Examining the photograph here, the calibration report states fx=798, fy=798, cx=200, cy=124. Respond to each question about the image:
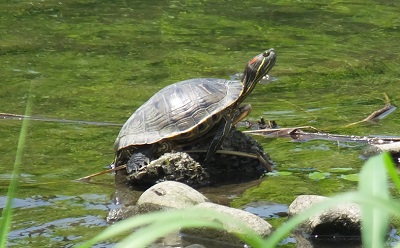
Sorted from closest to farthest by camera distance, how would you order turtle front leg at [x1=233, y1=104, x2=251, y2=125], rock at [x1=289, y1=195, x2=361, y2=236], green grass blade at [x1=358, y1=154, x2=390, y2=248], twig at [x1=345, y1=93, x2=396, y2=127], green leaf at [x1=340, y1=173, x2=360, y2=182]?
green grass blade at [x1=358, y1=154, x2=390, y2=248] → rock at [x1=289, y1=195, x2=361, y2=236] → green leaf at [x1=340, y1=173, x2=360, y2=182] → turtle front leg at [x1=233, y1=104, x2=251, y2=125] → twig at [x1=345, y1=93, x2=396, y2=127]

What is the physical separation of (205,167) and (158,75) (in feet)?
11.2

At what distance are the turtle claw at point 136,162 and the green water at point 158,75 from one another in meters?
0.16

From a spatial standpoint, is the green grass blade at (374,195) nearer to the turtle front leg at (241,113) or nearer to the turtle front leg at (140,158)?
the turtle front leg at (140,158)

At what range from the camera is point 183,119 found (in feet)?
15.4

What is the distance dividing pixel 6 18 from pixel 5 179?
6.66 m

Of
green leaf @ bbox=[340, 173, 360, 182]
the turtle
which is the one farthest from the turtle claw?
green leaf @ bbox=[340, 173, 360, 182]

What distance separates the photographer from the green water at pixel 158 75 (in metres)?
4.54

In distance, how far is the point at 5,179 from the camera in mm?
4680

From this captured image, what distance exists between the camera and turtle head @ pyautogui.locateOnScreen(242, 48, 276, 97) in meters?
4.92

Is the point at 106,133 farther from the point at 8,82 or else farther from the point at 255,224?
the point at 255,224

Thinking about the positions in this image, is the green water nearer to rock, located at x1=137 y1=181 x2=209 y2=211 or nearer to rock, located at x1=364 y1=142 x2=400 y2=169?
rock, located at x1=364 y1=142 x2=400 y2=169

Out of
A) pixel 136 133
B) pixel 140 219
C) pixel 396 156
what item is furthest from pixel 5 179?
pixel 140 219

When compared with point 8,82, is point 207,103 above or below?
above

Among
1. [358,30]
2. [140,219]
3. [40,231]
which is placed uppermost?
[140,219]
